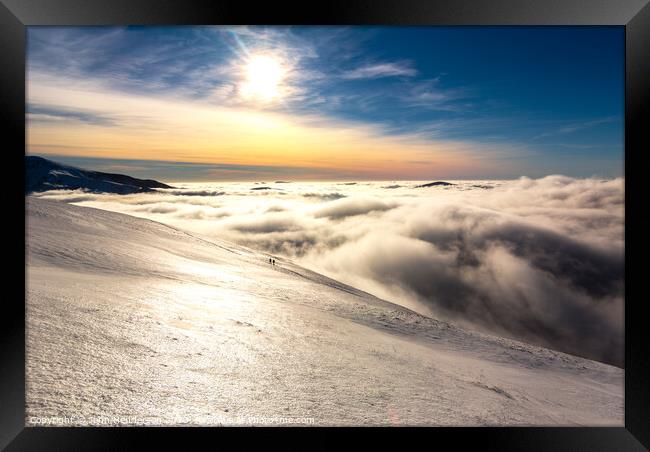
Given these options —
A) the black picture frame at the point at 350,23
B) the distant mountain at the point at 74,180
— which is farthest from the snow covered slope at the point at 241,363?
the distant mountain at the point at 74,180

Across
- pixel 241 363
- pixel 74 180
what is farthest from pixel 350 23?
pixel 74 180

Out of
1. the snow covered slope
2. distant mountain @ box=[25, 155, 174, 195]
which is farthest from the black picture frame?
distant mountain @ box=[25, 155, 174, 195]

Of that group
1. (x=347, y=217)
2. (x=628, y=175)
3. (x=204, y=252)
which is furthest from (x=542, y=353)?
(x=347, y=217)

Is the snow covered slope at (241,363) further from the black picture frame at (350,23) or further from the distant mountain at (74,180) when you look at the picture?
the distant mountain at (74,180)

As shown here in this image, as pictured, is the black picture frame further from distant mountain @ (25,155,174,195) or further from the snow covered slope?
distant mountain @ (25,155,174,195)

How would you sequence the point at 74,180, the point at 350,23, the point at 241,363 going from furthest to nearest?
the point at 74,180 → the point at 241,363 → the point at 350,23

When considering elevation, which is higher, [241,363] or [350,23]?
[350,23]

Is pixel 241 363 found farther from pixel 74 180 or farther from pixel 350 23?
pixel 74 180
